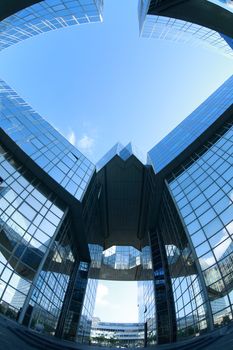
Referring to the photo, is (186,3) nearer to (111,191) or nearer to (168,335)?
(111,191)

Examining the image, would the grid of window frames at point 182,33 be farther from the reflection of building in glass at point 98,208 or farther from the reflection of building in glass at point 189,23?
the reflection of building in glass at point 98,208

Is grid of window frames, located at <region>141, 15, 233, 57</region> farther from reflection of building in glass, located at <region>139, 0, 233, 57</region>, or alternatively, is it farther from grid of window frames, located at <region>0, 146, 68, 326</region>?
grid of window frames, located at <region>0, 146, 68, 326</region>

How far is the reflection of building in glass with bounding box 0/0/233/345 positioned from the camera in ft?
72.5

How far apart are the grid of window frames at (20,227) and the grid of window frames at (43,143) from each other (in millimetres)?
1969

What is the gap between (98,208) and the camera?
4609 cm

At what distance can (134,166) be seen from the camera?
41.3 metres

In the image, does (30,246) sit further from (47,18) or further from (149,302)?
(47,18)

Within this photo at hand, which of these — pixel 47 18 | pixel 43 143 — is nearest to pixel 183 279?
pixel 43 143

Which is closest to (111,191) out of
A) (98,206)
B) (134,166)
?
(98,206)

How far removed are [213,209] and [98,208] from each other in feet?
84.1

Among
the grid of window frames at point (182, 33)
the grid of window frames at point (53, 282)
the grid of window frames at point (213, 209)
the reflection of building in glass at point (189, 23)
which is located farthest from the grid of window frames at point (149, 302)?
the grid of window frames at point (182, 33)

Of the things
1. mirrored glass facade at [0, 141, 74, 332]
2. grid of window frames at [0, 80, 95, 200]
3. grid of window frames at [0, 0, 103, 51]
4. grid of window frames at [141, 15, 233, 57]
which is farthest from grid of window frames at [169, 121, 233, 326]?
grid of window frames at [0, 0, 103, 51]

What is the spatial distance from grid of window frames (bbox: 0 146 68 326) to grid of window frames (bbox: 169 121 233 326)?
44.7 feet

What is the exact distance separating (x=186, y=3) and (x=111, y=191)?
90.7 ft
